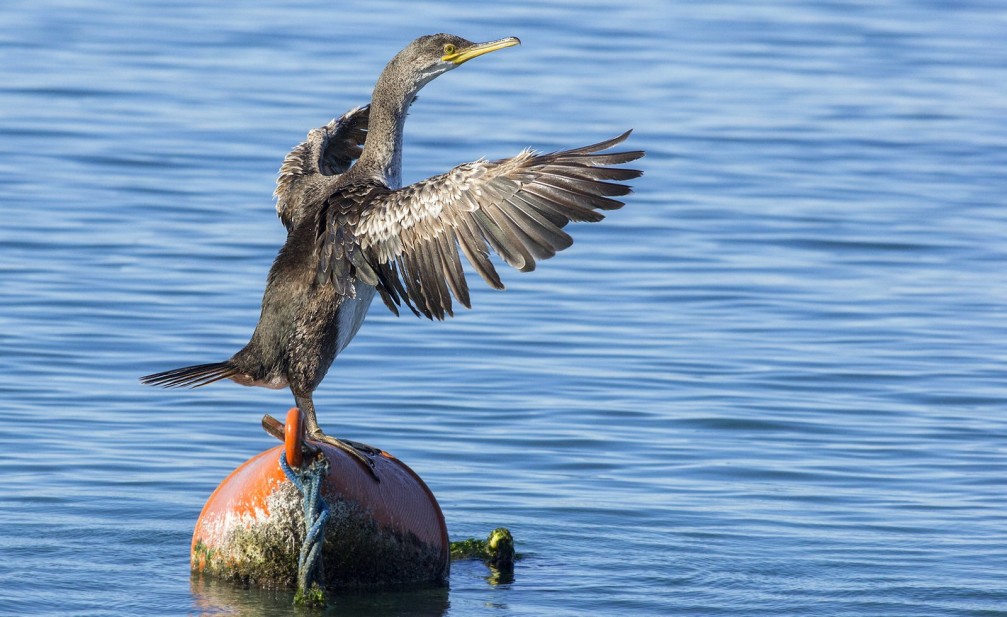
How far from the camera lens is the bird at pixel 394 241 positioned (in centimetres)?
706

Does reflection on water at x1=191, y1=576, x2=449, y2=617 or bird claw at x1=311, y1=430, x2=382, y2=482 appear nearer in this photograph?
reflection on water at x1=191, y1=576, x2=449, y2=617

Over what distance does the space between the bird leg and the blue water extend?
54 cm

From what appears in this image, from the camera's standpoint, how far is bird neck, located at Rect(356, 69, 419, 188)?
26.8ft

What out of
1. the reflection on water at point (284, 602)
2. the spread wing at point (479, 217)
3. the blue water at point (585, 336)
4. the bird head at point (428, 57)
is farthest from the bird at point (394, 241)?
the blue water at point (585, 336)

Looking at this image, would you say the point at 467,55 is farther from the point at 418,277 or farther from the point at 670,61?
the point at 670,61

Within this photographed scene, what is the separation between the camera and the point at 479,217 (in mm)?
7211

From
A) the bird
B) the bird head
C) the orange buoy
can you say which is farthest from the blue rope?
the bird head

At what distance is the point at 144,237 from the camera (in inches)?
558

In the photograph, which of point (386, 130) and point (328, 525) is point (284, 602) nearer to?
point (328, 525)

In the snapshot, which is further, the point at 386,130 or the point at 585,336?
the point at 585,336

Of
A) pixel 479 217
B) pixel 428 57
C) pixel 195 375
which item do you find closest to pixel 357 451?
pixel 195 375

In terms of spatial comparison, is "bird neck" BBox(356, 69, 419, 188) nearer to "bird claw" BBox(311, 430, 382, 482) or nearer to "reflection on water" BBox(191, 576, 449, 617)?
"bird claw" BBox(311, 430, 382, 482)

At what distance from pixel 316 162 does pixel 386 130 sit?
781mm

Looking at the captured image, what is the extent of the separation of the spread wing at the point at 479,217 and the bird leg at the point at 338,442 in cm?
56
